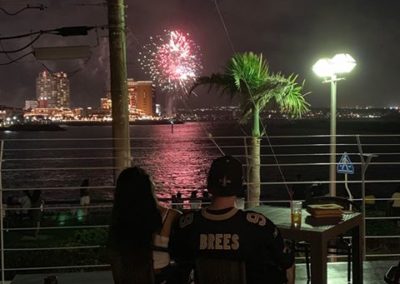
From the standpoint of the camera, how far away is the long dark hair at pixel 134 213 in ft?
9.41

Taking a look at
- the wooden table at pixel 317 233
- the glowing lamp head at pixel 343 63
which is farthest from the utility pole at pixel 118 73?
the glowing lamp head at pixel 343 63

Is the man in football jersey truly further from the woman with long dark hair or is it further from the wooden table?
the wooden table

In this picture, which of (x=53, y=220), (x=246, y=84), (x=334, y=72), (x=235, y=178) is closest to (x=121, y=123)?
(x=246, y=84)

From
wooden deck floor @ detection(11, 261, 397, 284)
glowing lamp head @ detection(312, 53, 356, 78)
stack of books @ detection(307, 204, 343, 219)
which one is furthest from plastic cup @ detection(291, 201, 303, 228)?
glowing lamp head @ detection(312, 53, 356, 78)

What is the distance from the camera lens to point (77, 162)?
7675 centimetres

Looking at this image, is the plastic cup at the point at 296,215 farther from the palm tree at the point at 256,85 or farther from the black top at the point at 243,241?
the palm tree at the point at 256,85

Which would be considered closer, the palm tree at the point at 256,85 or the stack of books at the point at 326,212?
the stack of books at the point at 326,212

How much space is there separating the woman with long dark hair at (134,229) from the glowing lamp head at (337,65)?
20.1 feet

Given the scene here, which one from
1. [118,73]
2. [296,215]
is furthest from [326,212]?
[118,73]

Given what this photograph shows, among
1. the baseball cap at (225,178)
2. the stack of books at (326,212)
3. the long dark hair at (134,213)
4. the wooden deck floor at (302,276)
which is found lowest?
the wooden deck floor at (302,276)

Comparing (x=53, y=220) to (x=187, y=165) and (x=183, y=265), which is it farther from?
(x=187, y=165)

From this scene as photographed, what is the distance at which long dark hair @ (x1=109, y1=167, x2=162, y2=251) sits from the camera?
287 cm

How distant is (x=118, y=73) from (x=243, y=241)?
4447 millimetres

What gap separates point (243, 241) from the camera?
8.37ft
